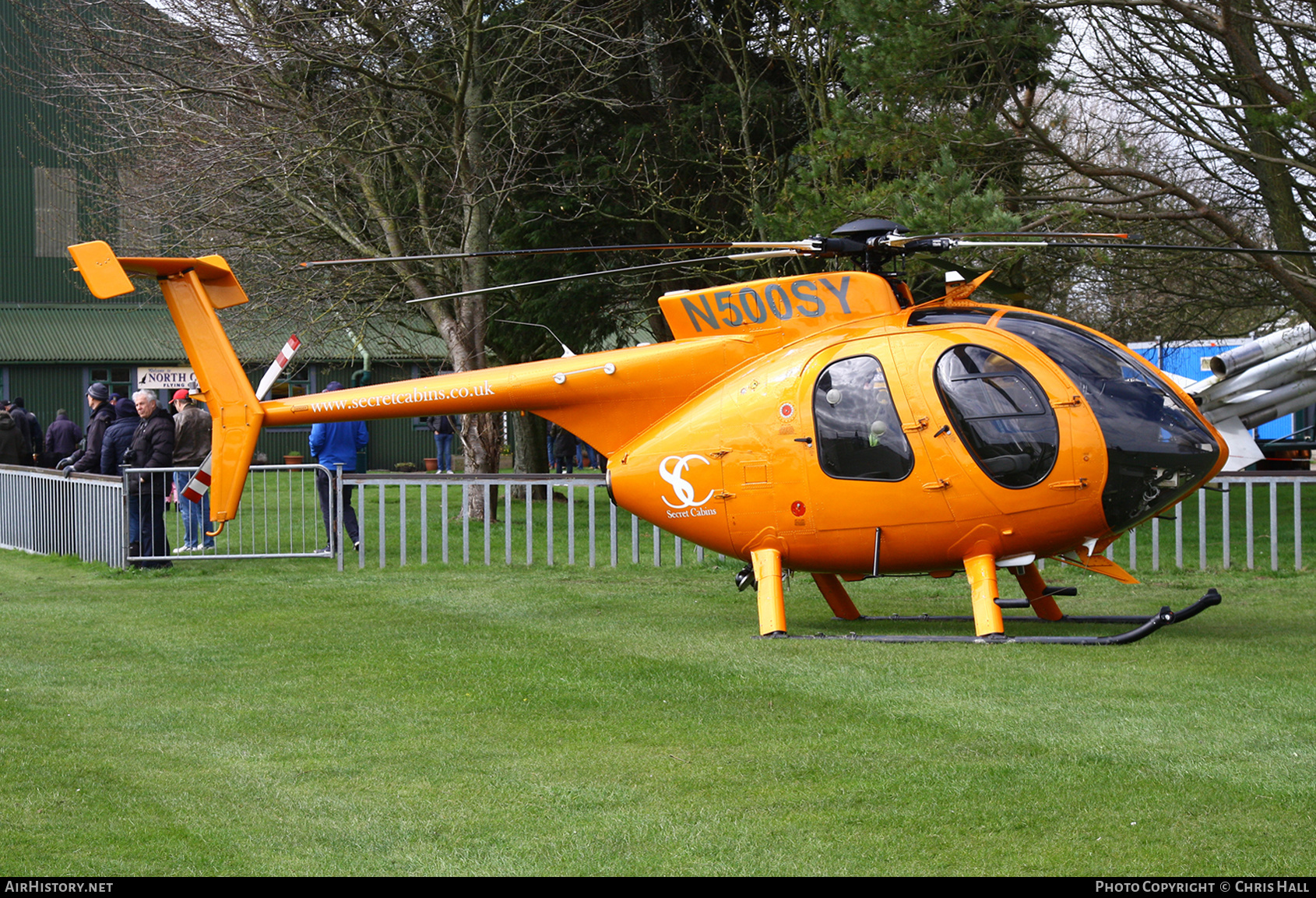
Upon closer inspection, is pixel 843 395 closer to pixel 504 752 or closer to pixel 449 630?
pixel 449 630

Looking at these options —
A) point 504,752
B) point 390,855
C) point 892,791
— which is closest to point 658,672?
point 504,752

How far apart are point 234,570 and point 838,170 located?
9.13 m

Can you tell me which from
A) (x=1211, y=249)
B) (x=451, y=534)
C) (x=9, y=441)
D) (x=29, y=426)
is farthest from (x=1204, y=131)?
(x=29, y=426)

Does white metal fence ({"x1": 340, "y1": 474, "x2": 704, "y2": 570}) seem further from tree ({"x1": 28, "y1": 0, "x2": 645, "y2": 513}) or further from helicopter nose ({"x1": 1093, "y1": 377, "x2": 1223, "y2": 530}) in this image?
helicopter nose ({"x1": 1093, "y1": 377, "x2": 1223, "y2": 530})

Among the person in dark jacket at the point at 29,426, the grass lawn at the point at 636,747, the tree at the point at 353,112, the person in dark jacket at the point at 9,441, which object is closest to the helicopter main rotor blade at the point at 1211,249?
the grass lawn at the point at 636,747

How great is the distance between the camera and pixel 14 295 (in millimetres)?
38781

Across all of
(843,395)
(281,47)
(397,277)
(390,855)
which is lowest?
(390,855)

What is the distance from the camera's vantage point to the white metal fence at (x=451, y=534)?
14.3m

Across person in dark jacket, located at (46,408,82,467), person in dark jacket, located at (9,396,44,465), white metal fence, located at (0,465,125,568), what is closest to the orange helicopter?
white metal fence, located at (0,465,125,568)

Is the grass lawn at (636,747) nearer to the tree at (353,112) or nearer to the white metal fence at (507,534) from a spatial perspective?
the white metal fence at (507,534)

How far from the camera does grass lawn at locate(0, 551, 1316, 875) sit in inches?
198

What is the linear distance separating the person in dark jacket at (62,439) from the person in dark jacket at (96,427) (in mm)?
5717

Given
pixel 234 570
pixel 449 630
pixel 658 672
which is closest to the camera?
pixel 658 672

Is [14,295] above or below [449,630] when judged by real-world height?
above
